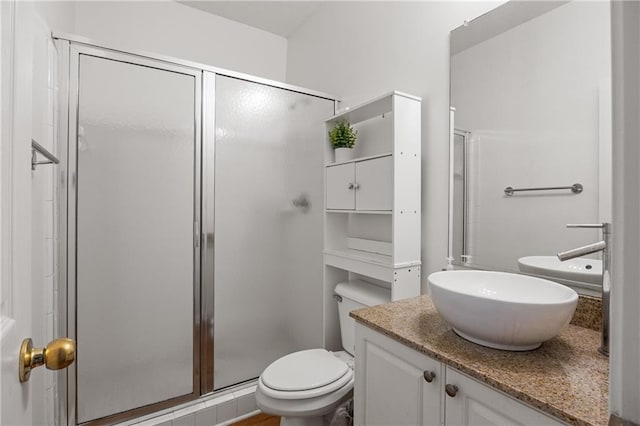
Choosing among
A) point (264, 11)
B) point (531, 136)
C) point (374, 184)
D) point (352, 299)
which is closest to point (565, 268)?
point (531, 136)

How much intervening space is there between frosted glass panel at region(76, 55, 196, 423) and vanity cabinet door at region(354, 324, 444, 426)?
3.57ft

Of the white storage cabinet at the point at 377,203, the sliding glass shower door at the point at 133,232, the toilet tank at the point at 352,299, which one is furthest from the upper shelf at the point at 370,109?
the toilet tank at the point at 352,299

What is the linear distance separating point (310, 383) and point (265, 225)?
0.96m

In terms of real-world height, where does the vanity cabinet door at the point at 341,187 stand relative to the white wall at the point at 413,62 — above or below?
below

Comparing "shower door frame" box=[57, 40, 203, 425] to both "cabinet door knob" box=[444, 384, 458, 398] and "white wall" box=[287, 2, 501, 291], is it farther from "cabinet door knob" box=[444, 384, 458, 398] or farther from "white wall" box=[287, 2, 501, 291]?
"cabinet door knob" box=[444, 384, 458, 398]

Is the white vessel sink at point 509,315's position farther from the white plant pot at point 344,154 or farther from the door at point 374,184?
the white plant pot at point 344,154

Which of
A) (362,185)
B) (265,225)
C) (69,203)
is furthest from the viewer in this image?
(265,225)

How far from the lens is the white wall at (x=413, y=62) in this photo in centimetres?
148

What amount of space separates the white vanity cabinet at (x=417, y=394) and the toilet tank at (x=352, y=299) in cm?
48

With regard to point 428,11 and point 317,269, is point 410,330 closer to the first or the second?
point 317,269

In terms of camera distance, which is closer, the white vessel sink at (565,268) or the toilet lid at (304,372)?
the white vessel sink at (565,268)

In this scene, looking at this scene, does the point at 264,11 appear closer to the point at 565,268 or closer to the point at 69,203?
the point at 69,203

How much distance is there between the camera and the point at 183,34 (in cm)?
231

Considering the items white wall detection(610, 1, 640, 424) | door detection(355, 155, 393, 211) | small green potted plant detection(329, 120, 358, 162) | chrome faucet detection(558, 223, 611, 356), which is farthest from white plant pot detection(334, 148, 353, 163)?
white wall detection(610, 1, 640, 424)
